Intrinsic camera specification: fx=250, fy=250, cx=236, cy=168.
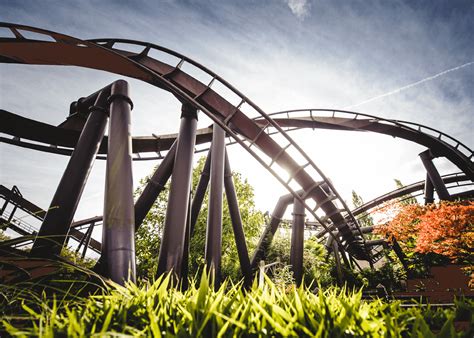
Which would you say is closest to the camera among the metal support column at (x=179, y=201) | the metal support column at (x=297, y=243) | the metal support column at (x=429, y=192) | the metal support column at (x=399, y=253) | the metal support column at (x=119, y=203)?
the metal support column at (x=119, y=203)

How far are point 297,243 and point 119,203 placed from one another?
7928 millimetres

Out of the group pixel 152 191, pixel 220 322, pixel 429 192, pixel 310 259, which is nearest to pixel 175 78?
pixel 152 191

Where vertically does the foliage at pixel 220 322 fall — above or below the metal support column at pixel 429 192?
below

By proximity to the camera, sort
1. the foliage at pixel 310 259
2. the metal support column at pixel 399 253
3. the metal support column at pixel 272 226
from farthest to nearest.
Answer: the metal support column at pixel 272 226, the foliage at pixel 310 259, the metal support column at pixel 399 253

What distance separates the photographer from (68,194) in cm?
415

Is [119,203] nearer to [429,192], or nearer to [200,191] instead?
[200,191]

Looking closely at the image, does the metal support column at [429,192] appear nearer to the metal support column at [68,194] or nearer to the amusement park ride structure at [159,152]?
the amusement park ride structure at [159,152]

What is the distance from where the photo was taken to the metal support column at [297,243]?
964cm

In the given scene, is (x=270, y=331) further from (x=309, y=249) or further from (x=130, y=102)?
(x=309, y=249)

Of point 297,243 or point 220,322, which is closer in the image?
point 220,322

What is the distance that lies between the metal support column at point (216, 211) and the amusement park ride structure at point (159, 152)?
29mm

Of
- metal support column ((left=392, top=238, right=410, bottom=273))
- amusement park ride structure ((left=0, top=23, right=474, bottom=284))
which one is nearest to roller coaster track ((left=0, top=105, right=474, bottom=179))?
amusement park ride structure ((left=0, top=23, right=474, bottom=284))

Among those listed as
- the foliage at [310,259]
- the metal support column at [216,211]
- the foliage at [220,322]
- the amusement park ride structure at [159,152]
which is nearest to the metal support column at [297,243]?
the amusement park ride structure at [159,152]

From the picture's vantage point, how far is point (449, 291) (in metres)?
7.97
